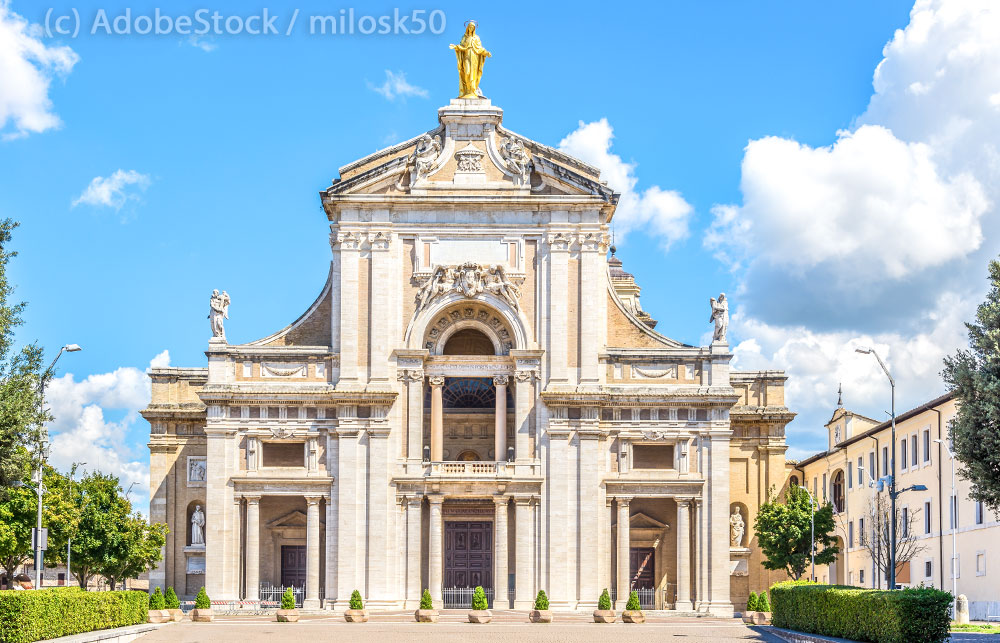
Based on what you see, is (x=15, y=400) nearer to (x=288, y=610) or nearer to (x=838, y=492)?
(x=288, y=610)

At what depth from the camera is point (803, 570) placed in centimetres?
6838

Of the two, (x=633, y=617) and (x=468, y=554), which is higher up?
(x=468, y=554)

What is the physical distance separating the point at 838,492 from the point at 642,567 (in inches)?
1170

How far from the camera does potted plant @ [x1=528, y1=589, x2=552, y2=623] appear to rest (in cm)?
5788

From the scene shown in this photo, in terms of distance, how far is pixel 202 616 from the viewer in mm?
58156

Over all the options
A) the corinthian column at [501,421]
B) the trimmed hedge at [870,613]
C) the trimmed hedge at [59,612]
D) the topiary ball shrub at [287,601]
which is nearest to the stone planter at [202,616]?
the topiary ball shrub at [287,601]

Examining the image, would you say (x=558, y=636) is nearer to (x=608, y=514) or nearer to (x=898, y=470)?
(x=608, y=514)

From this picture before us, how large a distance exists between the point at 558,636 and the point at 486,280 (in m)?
20.3

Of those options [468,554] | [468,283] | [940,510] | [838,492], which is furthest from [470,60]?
[838,492]

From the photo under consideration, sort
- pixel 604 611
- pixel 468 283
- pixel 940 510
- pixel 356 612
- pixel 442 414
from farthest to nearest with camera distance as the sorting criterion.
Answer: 1. pixel 940 510
2. pixel 442 414
3. pixel 468 283
4. pixel 604 611
5. pixel 356 612

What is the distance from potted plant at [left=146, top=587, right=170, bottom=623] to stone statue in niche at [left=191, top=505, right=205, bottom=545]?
7.39 metres

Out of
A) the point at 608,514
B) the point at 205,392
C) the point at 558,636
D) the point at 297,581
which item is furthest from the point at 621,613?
the point at 205,392

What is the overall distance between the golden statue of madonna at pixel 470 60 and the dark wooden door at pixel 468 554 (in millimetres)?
20452

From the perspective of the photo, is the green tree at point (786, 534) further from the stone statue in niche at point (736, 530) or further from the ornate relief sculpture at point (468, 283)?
the ornate relief sculpture at point (468, 283)
